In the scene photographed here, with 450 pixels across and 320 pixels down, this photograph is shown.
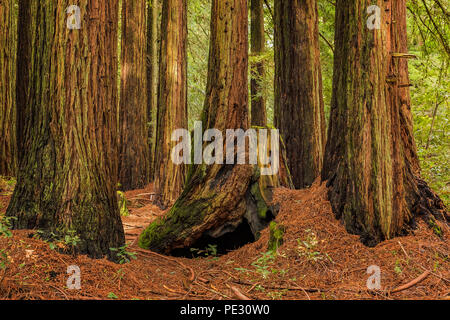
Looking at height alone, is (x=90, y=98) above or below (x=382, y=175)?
above

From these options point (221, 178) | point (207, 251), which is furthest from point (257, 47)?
point (207, 251)

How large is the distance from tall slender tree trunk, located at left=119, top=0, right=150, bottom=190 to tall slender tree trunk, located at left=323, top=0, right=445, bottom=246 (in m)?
8.02

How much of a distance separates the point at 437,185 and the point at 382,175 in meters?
4.29

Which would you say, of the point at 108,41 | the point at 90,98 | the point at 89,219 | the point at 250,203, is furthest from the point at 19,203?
the point at 250,203

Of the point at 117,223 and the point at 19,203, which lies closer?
the point at 19,203

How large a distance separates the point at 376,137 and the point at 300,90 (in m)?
3.43

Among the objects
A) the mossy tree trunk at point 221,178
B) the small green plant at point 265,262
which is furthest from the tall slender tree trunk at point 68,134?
Result: the small green plant at point 265,262

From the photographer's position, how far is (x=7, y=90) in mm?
8797

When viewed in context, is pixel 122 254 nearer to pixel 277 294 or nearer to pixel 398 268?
pixel 277 294

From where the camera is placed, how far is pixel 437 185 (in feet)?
27.6

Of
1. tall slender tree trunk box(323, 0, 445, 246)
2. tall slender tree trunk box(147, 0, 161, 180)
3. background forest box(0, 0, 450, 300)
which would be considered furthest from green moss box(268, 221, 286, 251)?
tall slender tree trunk box(147, 0, 161, 180)

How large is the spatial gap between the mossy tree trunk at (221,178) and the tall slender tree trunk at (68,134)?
1.41m

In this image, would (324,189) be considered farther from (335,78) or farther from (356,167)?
(335,78)

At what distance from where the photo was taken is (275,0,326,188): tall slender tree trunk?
8.12 meters
